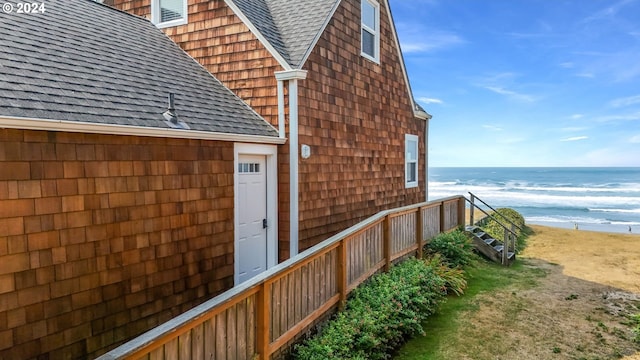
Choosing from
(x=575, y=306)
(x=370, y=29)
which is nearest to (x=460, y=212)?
(x=575, y=306)

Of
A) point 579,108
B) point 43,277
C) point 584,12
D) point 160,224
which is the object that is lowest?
point 43,277

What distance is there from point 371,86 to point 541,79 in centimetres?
4327

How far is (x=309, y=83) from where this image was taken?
7.65 meters

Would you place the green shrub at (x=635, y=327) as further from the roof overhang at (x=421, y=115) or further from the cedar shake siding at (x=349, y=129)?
the roof overhang at (x=421, y=115)

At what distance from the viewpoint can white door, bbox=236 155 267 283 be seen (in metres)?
6.71

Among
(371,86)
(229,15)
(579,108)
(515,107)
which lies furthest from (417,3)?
(579,108)

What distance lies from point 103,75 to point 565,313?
27.6 feet

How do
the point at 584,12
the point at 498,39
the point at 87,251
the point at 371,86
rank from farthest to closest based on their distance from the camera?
the point at 498,39, the point at 584,12, the point at 371,86, the point at 87,251

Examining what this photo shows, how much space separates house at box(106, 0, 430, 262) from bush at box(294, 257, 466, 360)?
1.81 m

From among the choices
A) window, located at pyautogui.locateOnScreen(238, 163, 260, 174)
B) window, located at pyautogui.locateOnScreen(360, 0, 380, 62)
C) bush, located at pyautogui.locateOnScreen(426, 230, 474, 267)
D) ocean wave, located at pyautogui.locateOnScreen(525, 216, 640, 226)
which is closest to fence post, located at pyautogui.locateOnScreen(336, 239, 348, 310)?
window, located at pyautogui.locateOnScreen(238, 163, 260, 174)

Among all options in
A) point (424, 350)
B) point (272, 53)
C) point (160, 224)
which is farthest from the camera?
point (272, 53)

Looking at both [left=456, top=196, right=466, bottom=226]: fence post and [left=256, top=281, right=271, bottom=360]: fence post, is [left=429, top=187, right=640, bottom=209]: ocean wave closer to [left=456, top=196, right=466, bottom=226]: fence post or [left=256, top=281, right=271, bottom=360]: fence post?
[left=456, top=196, right=466, bottom=226]: fence post

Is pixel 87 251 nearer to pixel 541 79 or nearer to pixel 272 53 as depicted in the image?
pixel 272 53

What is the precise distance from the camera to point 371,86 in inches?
392
